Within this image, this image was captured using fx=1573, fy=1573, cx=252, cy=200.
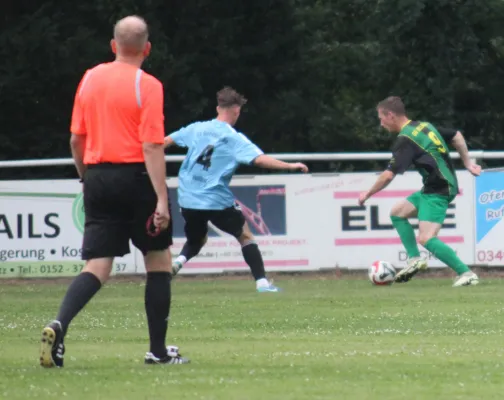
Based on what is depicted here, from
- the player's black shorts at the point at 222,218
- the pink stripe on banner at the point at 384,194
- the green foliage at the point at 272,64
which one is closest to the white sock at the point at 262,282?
the player's black shorts at the point at 222,218

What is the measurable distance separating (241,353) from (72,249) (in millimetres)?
9825

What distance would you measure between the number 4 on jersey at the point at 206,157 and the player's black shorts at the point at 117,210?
273 inches

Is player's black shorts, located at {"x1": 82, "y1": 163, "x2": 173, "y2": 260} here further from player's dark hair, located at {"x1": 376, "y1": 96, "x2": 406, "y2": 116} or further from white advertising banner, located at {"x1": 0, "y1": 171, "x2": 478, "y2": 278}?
white advertising banner, located at {"x1": 0, "y1": 171, "x2": 478, "y2": 278}

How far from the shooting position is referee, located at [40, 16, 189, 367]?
8.41 meters

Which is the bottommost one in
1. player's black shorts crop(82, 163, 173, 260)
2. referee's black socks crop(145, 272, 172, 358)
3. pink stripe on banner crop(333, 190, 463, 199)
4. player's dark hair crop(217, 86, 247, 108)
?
pink stripe on banner crop(333, 190, 463, 199)

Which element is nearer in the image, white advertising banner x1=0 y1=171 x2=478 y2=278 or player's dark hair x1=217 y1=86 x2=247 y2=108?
player's dark hair x1=217 y1=86 x2=247 y2=108

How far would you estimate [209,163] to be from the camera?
1566cm

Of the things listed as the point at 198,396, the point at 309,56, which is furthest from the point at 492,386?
the point at 309,56

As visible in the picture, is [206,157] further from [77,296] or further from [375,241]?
[77,296]

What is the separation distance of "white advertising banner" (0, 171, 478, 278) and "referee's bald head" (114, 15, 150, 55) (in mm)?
10204

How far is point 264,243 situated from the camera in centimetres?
1877

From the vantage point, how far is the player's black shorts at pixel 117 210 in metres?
8.48

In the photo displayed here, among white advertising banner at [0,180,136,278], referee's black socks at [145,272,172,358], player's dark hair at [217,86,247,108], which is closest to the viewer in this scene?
referee's black socks at [145,272,172,358]

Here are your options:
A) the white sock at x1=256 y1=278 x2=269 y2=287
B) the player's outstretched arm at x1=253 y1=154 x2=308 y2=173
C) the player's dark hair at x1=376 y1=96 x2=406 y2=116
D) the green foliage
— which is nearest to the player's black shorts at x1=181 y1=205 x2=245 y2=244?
the white sock at x1=256 y1=278 x2=269 y2=287
